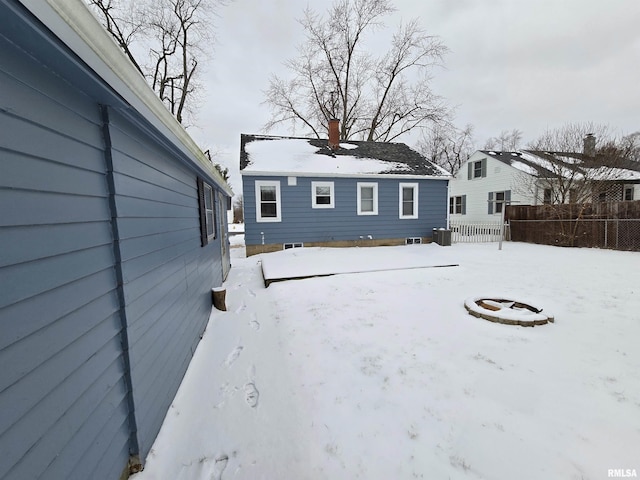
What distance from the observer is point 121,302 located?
163 centimetres

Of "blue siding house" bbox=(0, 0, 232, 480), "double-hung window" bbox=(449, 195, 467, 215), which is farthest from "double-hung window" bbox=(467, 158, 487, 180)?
"blue siding house" bbox=(0, 0, 232, 480)

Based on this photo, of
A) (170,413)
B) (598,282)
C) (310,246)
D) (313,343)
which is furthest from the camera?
(310,246)

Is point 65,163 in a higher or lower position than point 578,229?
higher

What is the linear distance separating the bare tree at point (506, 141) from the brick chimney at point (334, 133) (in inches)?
1384

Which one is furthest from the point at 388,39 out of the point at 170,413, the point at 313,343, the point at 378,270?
the point at 170,413

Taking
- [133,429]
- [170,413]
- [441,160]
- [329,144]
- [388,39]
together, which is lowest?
[170,413]

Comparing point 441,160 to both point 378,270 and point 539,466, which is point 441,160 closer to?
point 378,270

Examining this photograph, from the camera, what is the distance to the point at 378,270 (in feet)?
22.5

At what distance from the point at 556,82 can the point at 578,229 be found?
11.3 meters

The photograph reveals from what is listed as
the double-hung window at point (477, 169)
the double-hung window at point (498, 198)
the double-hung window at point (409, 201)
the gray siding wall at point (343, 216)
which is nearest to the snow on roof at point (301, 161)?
the gray siding wall at point (343, 216)

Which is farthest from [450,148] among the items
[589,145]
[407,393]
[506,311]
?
[407,393]

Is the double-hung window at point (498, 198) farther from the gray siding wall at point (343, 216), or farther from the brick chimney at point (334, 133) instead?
the brick chimney at point (334, 133)

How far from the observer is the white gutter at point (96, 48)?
95 centimetres

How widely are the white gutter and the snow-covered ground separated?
2365 mm
